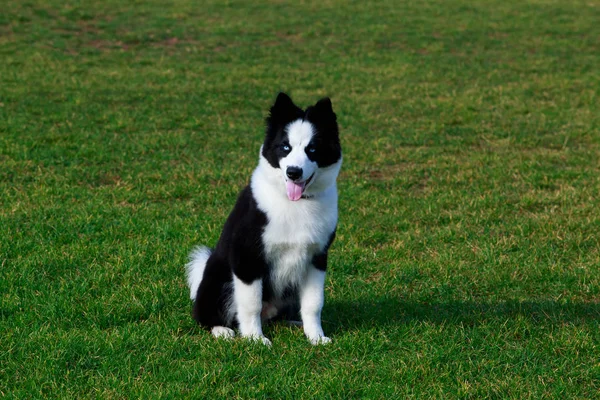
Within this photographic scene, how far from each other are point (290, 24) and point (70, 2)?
5.72m

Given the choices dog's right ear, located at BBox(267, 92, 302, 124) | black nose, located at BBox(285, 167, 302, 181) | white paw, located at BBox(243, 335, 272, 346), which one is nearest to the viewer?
black nose, located at BBox(285, 167, 302, 181)

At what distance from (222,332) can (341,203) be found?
3.60m

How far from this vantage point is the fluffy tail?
5473 mm

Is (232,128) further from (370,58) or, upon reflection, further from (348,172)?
(370,58)

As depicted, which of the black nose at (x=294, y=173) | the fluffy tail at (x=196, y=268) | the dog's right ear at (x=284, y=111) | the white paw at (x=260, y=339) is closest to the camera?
the black nose at (x=294, y=173)

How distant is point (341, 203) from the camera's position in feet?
27.9

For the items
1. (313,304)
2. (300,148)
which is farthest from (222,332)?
(300,148)

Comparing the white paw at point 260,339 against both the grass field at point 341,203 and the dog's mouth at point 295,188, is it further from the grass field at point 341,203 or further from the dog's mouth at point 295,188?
the dog's mouth at point 295,188

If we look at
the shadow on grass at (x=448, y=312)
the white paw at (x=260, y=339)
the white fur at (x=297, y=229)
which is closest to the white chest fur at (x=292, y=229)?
the white fur at (x=297, y=229)

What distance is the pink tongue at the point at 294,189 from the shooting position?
4.79m

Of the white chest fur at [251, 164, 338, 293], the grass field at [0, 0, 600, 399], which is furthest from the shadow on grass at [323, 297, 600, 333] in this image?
the white chest fur at [251, 164, 338, 293]

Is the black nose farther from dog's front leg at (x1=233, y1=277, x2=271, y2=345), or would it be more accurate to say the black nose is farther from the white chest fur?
dog's front leg at (x1=233, y1=277, x2=271, y2=345)

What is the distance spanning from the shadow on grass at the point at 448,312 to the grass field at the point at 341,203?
0.02 m

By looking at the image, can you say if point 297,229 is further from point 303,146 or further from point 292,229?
point 303,146
